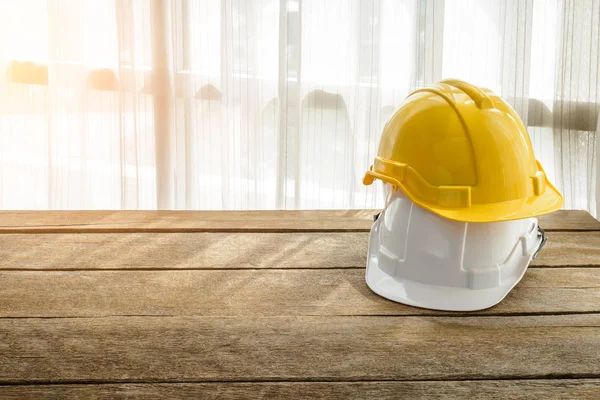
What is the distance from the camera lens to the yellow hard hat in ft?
3.50

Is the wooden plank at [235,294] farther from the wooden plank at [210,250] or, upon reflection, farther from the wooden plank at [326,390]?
the wooden plank at [326,390]

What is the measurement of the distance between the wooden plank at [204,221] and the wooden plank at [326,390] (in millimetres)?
656

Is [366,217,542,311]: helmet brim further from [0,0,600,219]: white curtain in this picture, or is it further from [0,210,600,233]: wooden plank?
[0,0,600,219]: white curtain

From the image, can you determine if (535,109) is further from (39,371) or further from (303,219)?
(39,371)

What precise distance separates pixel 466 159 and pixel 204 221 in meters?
0.66

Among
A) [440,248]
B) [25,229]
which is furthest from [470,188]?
[25,229]

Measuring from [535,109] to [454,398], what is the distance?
73.7 inches

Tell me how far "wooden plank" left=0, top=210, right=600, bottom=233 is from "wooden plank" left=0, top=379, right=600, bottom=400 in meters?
0.66

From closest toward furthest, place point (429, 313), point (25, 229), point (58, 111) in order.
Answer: point (429, 313) < point (25, 229) < point (58, 111)

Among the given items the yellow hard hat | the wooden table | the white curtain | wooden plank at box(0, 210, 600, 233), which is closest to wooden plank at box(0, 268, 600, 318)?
the wooden table

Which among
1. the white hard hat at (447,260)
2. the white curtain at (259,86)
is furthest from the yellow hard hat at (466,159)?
the white curtain at (259,86)

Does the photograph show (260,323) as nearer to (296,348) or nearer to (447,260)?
(296,348)

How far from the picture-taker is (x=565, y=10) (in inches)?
94.4

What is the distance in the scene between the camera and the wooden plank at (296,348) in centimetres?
86
